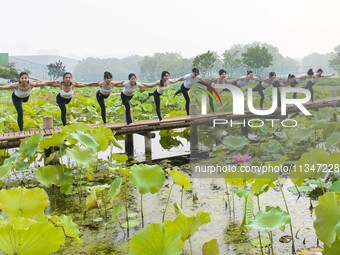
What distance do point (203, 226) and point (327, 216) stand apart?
1.37 meters

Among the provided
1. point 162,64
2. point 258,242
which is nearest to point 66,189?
point 258,242

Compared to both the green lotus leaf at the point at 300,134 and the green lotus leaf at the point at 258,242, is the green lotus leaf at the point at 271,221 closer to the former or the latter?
the green lotus leaf at the point at 258,242

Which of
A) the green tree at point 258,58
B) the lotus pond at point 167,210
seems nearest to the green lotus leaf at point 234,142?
the lotus pond at point 167,210

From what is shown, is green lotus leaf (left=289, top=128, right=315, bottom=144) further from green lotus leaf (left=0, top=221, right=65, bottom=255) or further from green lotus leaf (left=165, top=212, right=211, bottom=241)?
green lotus leaf (left=0, top=221, right=65, bottom=255)

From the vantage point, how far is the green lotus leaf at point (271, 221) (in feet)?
7.38

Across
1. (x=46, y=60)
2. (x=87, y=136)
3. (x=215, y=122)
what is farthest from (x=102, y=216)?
(x=46, y=60)

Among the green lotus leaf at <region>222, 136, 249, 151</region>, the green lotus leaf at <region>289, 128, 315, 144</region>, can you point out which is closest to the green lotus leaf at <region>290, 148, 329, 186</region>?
the green lotus leaf at <region>222, 136, 249, 151</region>

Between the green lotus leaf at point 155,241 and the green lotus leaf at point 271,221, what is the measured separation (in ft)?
1.69

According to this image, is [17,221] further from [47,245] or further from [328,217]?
[328,217]

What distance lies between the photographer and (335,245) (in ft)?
6.54

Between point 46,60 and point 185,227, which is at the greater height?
point 46,60

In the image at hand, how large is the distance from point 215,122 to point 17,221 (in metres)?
5.77

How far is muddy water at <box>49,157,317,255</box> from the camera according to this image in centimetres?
296

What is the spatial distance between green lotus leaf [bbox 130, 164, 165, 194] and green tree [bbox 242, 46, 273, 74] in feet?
104
